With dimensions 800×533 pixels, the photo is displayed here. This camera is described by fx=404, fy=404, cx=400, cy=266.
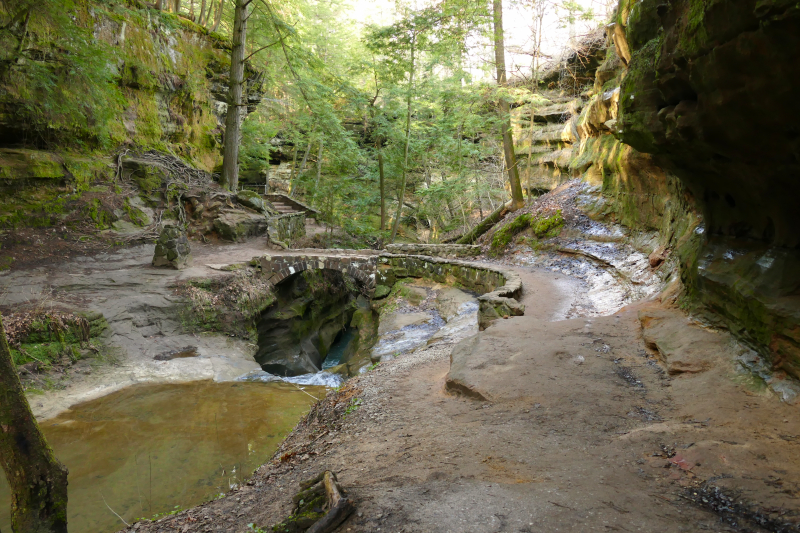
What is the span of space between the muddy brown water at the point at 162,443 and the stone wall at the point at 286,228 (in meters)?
8.09

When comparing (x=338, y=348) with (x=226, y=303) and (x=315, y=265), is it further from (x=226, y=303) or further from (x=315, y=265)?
(x=226, y=303)

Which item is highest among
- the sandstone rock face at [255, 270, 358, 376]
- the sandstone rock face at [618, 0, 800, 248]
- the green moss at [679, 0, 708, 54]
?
the green moss at [679, 0, 708, 54]

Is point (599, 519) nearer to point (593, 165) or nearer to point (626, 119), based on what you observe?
point (626, 119)

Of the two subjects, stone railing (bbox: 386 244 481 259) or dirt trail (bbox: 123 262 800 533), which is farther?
stone railing (bbox: 386 244 481 259)

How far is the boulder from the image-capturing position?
15422mm

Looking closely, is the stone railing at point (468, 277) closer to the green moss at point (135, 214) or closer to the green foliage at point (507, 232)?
the green foliage at point (507, 232)

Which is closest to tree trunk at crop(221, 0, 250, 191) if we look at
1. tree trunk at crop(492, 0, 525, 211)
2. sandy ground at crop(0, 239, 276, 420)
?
sandy ground at crop(0, 239, 276, 420)

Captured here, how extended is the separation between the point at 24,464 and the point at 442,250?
46.4 ft

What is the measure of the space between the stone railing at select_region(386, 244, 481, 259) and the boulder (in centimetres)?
552

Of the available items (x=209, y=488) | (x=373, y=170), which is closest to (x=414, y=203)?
(x=373, y=170)

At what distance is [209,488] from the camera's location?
17.1ft

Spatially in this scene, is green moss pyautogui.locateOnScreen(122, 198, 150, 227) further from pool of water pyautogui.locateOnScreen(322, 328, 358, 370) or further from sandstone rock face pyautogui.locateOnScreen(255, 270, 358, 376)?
pool of water pyautogui.locateOnScreen(322, 328, 358, 370)

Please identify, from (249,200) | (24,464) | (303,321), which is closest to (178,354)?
(303,321)

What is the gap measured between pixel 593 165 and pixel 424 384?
1203 cm
